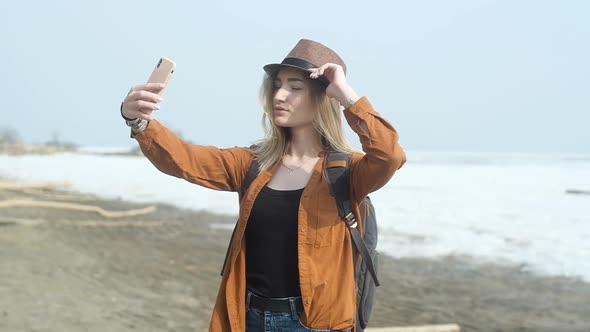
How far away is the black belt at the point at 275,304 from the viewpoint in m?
2.28

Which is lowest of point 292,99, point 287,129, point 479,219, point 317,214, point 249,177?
point 479,219

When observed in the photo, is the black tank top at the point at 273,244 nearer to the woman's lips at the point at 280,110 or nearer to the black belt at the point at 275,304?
the black belt at the point at 275,304

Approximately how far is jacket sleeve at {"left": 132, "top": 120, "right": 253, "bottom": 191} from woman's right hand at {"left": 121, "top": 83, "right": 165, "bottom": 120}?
0.25 ft

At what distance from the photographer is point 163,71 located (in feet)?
7.02

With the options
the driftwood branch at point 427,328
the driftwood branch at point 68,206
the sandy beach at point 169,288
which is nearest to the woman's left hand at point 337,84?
the driftwood branch at point 427,328

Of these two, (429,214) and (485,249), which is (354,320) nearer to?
(485,249)

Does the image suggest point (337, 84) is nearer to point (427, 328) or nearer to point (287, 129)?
point (287, 129)

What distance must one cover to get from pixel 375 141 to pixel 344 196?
284 mm

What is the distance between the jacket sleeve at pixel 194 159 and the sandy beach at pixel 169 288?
3.57 metres

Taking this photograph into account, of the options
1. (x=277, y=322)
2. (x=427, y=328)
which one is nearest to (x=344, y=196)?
(x=277, y=322)

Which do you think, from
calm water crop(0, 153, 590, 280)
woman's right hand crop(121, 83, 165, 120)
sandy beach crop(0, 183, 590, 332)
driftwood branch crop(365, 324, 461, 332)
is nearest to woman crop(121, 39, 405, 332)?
woman's right hand crop(121, 83, 165, 120)

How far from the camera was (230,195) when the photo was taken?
21969mm

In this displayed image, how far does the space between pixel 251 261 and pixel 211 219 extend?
1251 centimetres

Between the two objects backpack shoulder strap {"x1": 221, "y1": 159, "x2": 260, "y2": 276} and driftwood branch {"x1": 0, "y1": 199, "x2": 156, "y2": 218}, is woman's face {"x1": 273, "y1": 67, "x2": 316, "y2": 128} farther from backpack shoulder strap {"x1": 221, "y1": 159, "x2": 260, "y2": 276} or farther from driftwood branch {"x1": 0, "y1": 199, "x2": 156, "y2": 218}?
driftwood branch {"x1": 0, "y1": 199, "x2": 156, "y2": 218}
